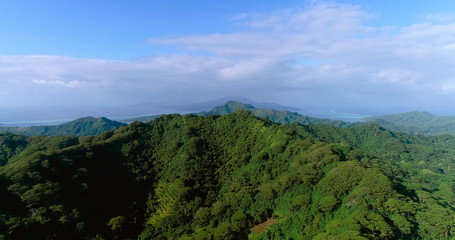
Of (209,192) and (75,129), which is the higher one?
(75,129)

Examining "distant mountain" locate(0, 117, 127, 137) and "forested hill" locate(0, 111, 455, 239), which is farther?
"distant mountain" locate(0, 117, 127, 137)

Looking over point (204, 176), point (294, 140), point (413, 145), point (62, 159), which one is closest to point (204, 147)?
point (204, 176)

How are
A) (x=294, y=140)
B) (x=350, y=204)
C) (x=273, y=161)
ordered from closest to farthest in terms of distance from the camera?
1. (x=350, y=204)
2. (x=273, y=161)
3. (x=294, y=140)

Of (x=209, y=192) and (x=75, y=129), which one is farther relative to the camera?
(x=75, y=129)

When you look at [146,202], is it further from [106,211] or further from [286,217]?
[286,217]

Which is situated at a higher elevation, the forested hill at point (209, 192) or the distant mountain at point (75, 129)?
the distant mountain at point (75, 129)

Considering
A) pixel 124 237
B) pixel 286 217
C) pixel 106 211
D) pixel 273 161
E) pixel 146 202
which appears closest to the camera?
pixel 286 217

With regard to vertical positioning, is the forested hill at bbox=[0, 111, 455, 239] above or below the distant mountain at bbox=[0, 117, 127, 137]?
below

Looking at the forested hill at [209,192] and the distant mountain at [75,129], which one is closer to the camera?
the forested hill at [209,192]
